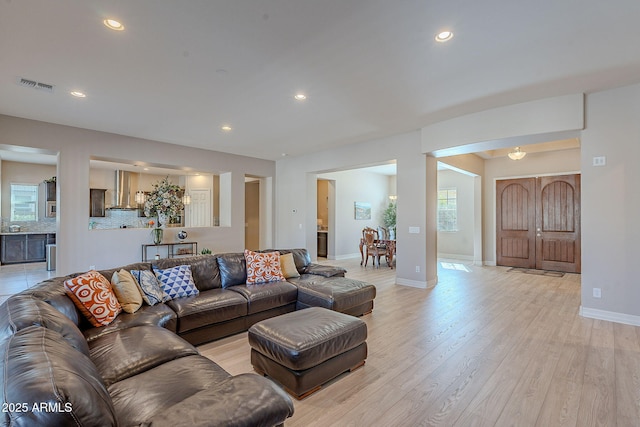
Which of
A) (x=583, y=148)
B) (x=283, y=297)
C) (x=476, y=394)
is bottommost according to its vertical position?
(x=476, y=394)

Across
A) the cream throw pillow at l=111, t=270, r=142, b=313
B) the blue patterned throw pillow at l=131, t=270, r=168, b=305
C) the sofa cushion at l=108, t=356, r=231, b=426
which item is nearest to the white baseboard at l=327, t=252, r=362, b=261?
the blue patterned throw pillow at l=131, t=270, r=168, b=305

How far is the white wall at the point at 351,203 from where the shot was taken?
922cm

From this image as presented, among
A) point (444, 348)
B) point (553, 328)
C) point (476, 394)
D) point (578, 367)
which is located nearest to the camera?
point (476, 394)

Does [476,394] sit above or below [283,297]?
below

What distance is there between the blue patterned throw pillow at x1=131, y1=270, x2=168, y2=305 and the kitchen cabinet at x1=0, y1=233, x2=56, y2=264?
7733 mm

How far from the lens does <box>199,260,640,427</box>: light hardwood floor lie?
2.02 metres

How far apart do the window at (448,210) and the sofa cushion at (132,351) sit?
8890 millimetres

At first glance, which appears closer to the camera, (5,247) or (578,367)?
(578,367)

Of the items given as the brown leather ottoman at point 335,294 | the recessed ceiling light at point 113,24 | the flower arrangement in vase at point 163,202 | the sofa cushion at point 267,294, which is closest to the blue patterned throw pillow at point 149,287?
the sofa cushion at point 267,294

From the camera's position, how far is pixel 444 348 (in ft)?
9.87

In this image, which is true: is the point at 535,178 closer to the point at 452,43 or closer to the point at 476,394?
the point at 452,43

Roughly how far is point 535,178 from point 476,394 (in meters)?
6.95

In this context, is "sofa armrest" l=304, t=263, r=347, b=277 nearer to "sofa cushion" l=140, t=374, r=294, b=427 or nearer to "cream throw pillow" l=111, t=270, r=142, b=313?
"cream throw pillow" l=111, t=270, r=142, b=313

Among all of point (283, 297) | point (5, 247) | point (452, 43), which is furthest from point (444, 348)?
point (5, 247)
